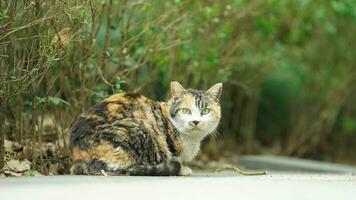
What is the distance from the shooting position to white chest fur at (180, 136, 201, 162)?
7.20 m

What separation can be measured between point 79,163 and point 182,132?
1.02 meters

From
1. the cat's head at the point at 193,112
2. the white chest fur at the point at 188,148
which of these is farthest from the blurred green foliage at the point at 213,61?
the white chest fur at the point at 188,148

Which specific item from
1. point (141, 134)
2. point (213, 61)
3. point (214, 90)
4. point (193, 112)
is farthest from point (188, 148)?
point (213, 61)

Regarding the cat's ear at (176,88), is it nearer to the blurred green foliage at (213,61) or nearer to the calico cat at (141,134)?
the calico cat at (141,134)

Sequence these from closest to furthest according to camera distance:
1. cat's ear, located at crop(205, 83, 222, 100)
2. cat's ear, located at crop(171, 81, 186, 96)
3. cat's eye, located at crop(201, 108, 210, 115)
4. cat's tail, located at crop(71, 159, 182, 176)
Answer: cat's tail, located at crop(71, 159, 182, 176) → cat's eye, located at crop(201, 108, 210, 115) → cat's ear, located at crop(171, 81, 186, 96) → cat's ear, located at crop(205, 83, 222, 100)

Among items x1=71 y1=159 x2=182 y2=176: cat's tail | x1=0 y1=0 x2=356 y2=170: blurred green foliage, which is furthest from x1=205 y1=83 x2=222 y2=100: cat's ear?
x1=0 y1=0 x2=356 y2=170: blurred green foliage

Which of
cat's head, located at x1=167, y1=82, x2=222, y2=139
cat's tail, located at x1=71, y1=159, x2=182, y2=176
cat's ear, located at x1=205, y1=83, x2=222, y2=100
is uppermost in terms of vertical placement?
cat's ear, located at x1=205, y1=83, x2=222, y2=100

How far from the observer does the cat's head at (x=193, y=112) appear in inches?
280

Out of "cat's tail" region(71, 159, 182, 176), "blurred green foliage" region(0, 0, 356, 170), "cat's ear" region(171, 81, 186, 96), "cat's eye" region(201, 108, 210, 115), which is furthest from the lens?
"cat's ear" region(171, 81, 186, 96)

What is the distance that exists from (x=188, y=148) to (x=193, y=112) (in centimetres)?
36

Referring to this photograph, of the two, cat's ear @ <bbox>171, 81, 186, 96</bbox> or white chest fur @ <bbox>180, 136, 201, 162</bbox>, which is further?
cat's ear @ <bbox>171, 81, 186, 96</bbox>

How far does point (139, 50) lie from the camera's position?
29.0 ft

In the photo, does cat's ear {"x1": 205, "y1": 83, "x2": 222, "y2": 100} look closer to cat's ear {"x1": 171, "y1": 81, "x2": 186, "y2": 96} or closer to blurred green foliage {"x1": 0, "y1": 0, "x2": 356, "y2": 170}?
cat's ear {"x1": 171, "y1": 81, "x2": 186, "y2": 96}

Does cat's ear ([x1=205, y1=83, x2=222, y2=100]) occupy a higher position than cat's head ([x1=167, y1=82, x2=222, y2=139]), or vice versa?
cat's ear ([x1=205, y1=83, x2=222, y2=100])
